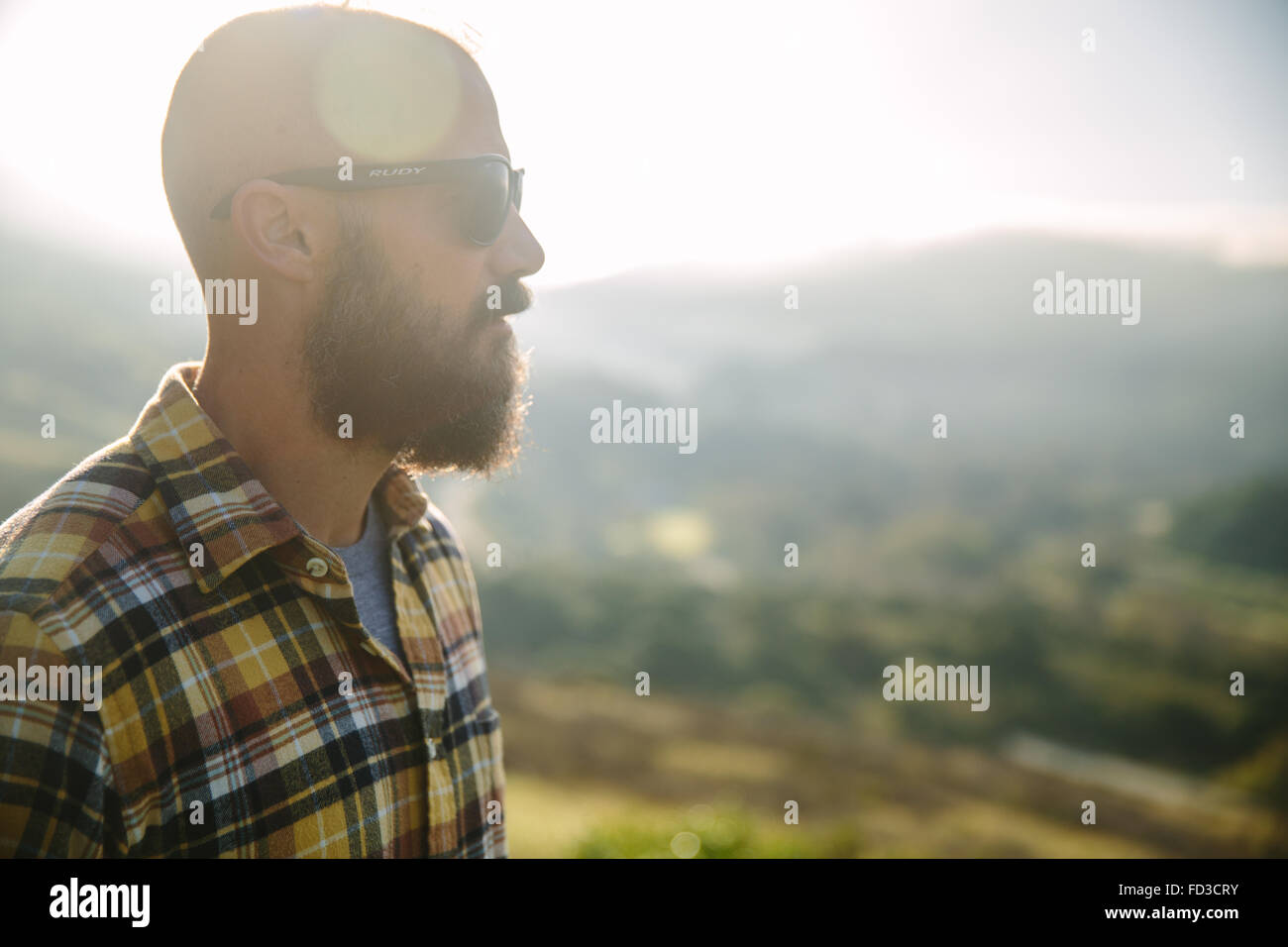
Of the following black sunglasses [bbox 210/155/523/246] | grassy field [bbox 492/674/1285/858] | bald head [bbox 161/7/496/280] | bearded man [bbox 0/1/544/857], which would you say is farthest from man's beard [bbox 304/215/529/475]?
grassy field [bbox 492/674/1285/858]

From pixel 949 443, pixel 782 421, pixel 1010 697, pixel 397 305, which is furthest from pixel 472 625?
pixel 949 443

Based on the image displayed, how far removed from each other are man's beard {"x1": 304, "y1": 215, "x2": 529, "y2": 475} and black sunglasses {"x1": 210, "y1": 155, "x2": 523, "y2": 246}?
12cm

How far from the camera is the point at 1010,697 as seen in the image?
4175 cm

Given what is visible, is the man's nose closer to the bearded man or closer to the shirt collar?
the bearded man

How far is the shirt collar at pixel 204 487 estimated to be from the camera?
1844mm

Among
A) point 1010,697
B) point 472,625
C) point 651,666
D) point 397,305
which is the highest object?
point 397,305

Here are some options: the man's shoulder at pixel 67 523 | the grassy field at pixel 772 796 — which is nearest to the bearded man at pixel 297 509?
the man's shoulder at pixel 67 523

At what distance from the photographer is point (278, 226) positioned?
2174mm

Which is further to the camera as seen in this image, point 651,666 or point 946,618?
point 946,618

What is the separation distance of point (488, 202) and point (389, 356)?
1.82 ft

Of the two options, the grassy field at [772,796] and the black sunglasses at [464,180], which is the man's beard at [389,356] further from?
the grassy field at [772,796]

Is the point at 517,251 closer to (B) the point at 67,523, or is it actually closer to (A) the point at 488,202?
(A) the point at 488,202

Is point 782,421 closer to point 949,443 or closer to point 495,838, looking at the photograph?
point 949,443
